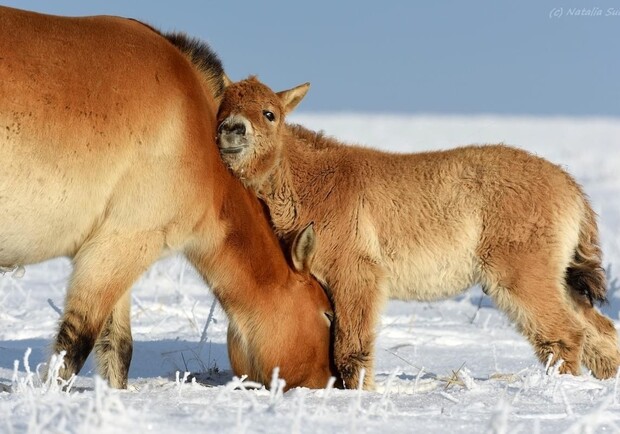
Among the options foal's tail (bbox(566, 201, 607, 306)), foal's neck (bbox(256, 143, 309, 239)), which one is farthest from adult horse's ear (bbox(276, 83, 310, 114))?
foal's tail (bbox(566, 201, 607, 306))

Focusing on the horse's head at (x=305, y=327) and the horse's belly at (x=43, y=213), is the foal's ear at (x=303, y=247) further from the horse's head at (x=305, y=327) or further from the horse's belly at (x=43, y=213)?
the horse's belly at (x=43, y=213)

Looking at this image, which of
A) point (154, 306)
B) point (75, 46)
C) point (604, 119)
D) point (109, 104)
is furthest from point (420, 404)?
point (604, 119)

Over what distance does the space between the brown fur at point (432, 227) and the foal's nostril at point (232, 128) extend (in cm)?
10

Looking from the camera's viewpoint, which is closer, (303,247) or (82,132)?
(82,132)

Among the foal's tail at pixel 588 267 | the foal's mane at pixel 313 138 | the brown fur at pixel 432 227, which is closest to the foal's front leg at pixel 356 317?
the brown fur at pixel 432 227

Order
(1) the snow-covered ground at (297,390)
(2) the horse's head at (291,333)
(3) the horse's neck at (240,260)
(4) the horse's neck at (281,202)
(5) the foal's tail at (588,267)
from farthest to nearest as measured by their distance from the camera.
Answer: (5) the foal's tail at (588,267) < (4) the horse's neck at (281,202) < (2) the horse's head at (291,333) < (3) the horse's neck at (240,260) < (1) the snow-covered ground at (297,390)

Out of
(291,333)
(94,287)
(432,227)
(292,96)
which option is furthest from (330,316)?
(94,287)

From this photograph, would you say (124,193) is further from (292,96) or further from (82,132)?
(292,96)

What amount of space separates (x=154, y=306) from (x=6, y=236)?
4640 millimetres

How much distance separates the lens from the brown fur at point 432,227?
6375 mm

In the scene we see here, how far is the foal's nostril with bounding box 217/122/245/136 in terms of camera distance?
6.01 meters

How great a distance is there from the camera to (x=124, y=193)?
540cm

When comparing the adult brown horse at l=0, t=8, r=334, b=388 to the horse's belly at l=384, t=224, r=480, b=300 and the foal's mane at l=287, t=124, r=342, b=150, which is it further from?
the foal's mane at l=287, t=124, r=342, b=150

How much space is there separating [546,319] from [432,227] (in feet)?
3.50
